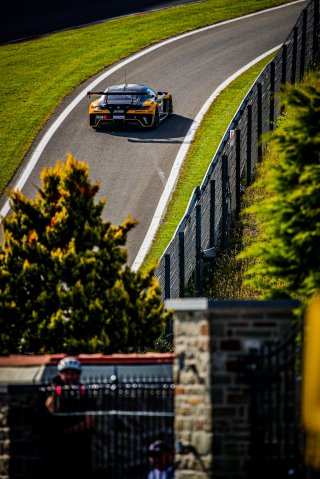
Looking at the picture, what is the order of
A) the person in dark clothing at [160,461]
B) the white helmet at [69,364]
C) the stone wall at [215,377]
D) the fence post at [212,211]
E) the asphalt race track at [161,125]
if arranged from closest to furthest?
the stone wall at [215,377] → the person in dark clothing at [160,461] → the white helmet at [69,364] → the fence post at [212,211] → the asphalt race track at [161,125]

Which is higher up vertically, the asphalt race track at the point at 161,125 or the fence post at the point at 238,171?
the asphalt race track at the point at 161,125

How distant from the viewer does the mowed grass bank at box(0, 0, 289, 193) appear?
118 ft

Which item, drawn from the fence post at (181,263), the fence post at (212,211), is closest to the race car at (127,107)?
the fence post at (212,211)

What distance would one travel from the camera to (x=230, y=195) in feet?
84.0

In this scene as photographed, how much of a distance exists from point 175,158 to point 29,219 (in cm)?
1655

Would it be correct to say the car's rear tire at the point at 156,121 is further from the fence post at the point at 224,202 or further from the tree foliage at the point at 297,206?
the tree foliage at the point at 297,206

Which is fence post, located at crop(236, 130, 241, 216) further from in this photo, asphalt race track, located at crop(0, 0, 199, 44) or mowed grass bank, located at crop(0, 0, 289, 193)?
asphalt race track, located at crop(0, 0, 199, 44)

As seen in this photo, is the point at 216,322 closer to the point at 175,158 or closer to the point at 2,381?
the point at 2,381

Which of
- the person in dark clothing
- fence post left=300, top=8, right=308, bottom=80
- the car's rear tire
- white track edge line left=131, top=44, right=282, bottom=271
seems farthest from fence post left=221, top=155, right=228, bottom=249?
the person in dark clothing

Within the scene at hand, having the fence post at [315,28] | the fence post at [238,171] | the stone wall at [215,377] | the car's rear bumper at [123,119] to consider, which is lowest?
the stone wall at [215,377]

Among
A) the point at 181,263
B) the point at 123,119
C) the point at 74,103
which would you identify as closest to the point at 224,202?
the point at 181,263

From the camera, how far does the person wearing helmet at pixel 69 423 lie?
12.3m

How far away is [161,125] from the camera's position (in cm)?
3506

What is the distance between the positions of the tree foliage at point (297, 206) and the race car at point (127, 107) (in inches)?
725
